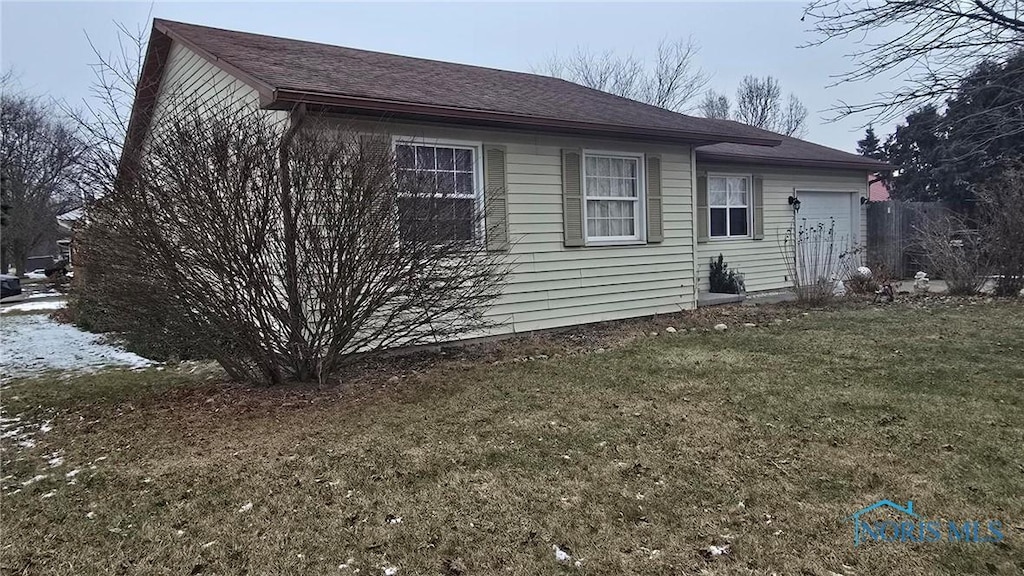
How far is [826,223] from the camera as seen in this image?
1316 centimetres

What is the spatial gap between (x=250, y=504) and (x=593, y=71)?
34.0m

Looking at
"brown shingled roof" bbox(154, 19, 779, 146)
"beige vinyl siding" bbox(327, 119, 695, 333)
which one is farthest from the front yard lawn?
"brown shingled roof" bbox(154, 19, 779, 146)

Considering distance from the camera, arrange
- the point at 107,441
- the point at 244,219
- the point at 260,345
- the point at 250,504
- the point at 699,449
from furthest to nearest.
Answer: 1. the point at 260,345
2. the point at 244,219
3. the point at 107,441
4. the point at 699,449
5. the point at 250,504

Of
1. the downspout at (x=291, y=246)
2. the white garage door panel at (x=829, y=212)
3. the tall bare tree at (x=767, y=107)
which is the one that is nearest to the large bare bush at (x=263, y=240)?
the downspout at (x=291, y=246)

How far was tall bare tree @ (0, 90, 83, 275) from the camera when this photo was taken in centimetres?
2597

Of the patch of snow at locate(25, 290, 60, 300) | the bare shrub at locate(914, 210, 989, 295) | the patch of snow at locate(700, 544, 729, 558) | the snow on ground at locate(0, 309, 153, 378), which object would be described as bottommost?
the patch of snow at locate(700, 544, 729, 558)

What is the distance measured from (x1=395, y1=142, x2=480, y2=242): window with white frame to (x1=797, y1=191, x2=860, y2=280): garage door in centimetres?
799

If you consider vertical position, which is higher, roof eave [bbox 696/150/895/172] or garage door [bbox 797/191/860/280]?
roof eave [bbox 696/150/895/172]

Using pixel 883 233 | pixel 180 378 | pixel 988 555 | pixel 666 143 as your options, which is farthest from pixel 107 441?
pixel 883 233

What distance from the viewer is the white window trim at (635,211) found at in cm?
825

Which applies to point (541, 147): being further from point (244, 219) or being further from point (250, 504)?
point (250, 504)

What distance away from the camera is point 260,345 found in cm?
517

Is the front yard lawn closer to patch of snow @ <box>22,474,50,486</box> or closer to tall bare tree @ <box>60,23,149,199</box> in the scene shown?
patch of snow @ <box>22,474,50,486</box>

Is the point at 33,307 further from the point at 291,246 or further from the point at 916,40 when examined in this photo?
the point at 916,40
